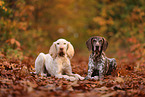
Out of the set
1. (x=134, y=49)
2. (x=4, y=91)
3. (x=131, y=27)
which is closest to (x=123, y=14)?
(x=131, y=27)

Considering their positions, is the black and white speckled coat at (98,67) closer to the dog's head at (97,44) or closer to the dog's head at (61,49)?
the dog's head at (97,44)

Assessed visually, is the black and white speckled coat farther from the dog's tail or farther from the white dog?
the dog's tail

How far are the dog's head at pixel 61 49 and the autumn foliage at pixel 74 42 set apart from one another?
2.87 ft

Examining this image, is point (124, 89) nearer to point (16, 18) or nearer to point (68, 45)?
point (68, 45)

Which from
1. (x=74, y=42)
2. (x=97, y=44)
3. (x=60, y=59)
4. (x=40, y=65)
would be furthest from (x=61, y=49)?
(x=74, y=42)

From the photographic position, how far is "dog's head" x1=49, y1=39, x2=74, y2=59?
19.5 ft

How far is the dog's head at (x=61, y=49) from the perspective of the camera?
5957 millimetres

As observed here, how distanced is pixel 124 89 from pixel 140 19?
9760 mm

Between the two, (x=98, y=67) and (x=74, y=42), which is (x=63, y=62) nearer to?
(x=98, y=67)

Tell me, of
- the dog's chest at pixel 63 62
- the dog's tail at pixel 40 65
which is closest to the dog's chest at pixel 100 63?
the dog's chest at pixel 63 62

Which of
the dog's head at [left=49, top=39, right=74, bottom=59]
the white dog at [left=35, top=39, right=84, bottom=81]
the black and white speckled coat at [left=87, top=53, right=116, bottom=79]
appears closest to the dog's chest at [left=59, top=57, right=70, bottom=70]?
the white dog at [left=35, top=39, right=84, bottom=81]

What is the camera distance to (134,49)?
465 inches

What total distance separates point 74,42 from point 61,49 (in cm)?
1664

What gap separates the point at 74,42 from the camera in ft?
74.0
